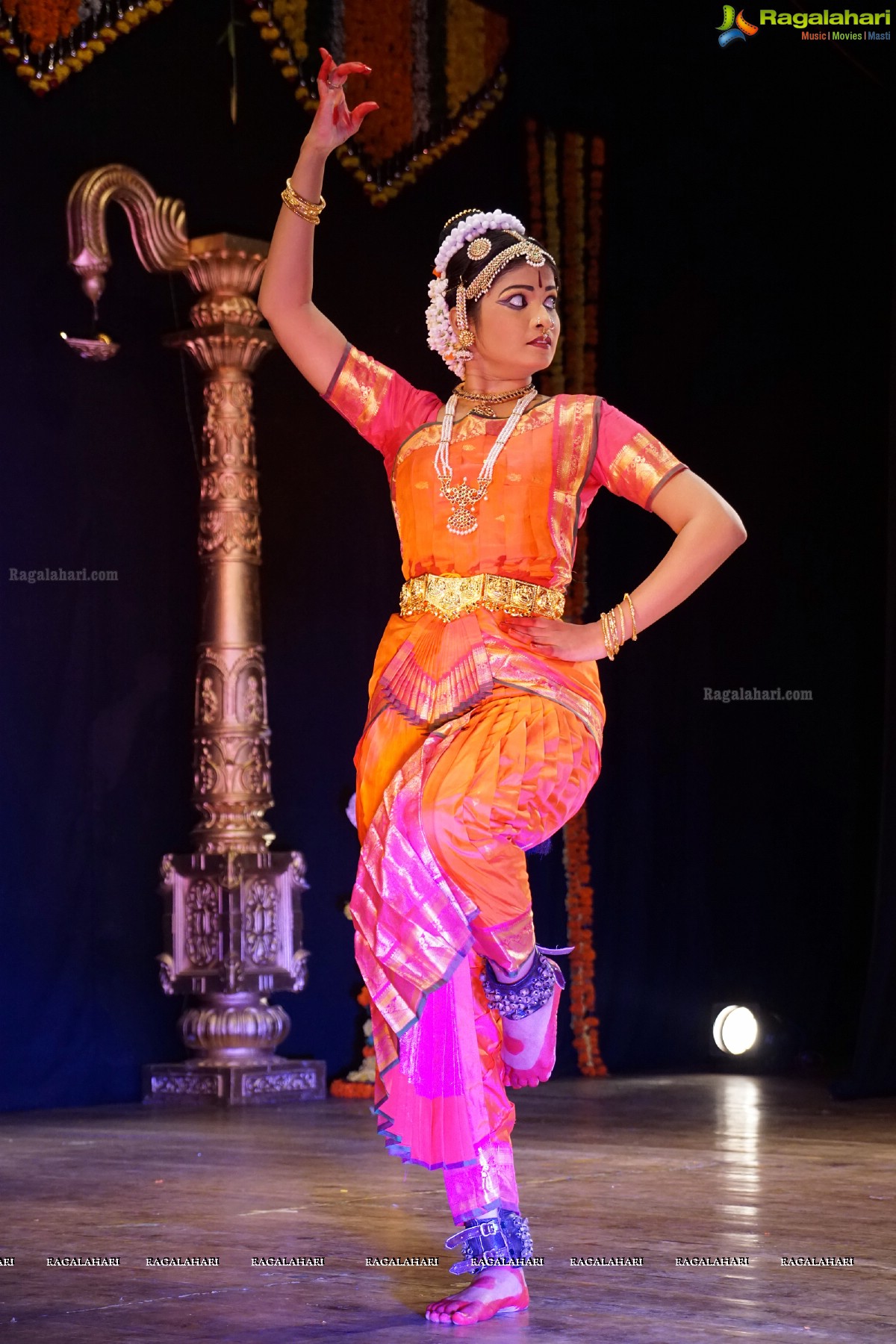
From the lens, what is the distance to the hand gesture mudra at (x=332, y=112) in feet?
8.16

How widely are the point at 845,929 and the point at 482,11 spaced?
354 cm

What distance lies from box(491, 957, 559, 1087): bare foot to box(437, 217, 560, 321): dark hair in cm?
99

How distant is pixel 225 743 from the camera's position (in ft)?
17.7

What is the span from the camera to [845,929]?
6.75 meters

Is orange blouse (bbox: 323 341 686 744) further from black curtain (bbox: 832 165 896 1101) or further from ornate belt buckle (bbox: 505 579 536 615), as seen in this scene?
black curtain (bbox: 832 165 896 1101)

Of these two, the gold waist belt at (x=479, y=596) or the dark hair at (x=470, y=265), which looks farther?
the dark hair at (x=470, y=265)

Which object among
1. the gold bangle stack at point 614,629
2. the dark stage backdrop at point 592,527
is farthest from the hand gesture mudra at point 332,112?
the dark stage backdrop at point 592,527

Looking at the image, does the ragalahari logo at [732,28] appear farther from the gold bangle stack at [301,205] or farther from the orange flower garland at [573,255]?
the gold bangle stack at [301,205]

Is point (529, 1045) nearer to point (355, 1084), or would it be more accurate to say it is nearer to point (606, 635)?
point (606, 635)

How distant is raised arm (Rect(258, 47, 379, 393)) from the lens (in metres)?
2.52

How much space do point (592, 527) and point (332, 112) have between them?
4.04m

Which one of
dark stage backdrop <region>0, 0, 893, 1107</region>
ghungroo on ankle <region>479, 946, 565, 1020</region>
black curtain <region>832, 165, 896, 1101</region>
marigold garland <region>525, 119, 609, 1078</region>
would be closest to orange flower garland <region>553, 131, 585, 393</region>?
marigold garland <region>525, 119, 609, 1078</region>

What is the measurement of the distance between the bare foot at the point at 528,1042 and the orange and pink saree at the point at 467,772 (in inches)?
0.7

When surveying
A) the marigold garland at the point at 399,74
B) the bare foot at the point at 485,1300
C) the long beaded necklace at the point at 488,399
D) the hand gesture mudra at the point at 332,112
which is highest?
the marigold garland at the point at 399,74
